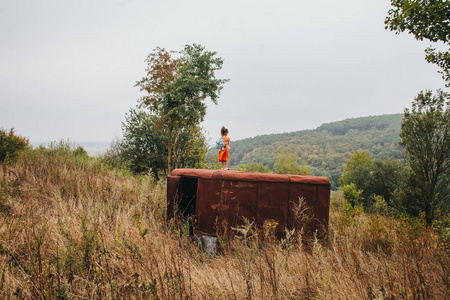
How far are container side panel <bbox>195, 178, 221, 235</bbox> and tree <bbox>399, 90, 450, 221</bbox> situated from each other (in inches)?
722

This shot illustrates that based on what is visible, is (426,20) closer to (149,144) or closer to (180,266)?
(180,266)

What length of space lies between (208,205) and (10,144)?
764cm

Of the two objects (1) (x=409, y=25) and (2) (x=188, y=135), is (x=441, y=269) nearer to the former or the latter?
(1) (x=409, y=25)

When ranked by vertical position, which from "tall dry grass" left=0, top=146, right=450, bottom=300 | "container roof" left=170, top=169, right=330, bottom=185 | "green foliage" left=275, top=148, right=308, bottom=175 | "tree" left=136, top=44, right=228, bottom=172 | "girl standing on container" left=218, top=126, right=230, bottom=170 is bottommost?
"green foliage" left=275, top=148, right=308, bottom=175

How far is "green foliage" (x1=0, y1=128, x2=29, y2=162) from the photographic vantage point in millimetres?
7523

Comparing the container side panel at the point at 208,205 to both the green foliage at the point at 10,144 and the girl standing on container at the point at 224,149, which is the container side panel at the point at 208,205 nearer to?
the girl standing on container at the point at 224,149

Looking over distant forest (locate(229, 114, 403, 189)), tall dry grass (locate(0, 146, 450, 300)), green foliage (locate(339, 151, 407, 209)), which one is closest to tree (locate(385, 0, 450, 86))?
tall dry grass (locate(0, 146, 450, 300))

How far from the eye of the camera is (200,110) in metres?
13.8

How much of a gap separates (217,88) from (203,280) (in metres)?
12.2

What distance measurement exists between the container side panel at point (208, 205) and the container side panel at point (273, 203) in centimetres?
73

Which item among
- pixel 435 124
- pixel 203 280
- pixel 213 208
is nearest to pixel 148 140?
pixel 213 208

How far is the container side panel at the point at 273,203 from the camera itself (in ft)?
14.0

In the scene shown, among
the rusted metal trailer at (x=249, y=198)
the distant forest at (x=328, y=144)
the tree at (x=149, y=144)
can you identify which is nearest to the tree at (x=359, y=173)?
the distant forest at (x=328, y=144)

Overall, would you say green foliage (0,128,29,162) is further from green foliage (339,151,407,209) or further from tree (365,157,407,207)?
tree (365,157,407,207)
